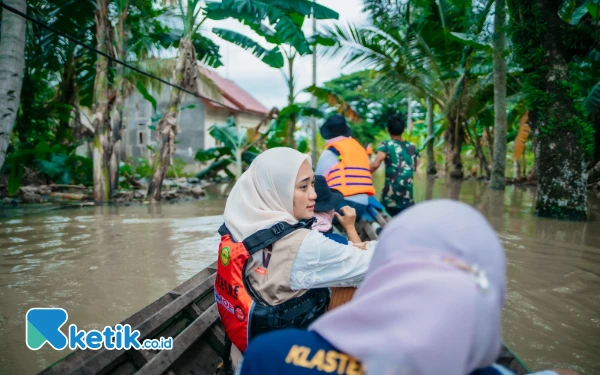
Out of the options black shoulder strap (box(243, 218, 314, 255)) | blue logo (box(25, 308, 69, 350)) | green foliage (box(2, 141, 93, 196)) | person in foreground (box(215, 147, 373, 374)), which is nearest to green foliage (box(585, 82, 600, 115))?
person in foreground (box(215, 147, 373, 374))

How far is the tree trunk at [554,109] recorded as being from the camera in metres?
6.88

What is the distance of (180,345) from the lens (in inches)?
84.0

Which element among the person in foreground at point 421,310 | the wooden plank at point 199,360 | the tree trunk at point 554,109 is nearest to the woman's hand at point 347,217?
the wooden plank at point 199,360

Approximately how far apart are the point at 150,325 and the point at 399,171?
3461mm

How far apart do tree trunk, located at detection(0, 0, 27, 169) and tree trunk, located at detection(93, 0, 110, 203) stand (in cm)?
312

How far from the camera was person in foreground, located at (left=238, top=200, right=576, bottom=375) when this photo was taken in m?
0.81

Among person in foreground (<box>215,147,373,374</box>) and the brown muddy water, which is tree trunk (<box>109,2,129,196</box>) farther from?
person in foreground (<box>215,147,373,374</box>)

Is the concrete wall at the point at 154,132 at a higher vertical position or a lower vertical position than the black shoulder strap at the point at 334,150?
higher

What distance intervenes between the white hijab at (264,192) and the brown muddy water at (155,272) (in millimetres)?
1829

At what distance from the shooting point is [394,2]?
44.7 ft

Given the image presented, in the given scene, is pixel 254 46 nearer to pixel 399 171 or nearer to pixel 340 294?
pixel 399 171

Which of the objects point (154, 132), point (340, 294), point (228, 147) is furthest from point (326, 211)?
point (154, 132)

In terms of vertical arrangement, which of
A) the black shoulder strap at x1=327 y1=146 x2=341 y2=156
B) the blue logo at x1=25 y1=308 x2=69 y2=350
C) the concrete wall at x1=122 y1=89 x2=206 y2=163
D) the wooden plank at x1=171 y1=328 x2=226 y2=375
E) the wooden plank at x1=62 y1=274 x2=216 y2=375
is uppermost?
the concrete wall at x1=122 y1=89 x2=206 y2=163

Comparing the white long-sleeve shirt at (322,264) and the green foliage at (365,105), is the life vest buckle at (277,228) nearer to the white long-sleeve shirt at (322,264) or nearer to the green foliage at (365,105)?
the white long-sleeve shirt at (322,264)
